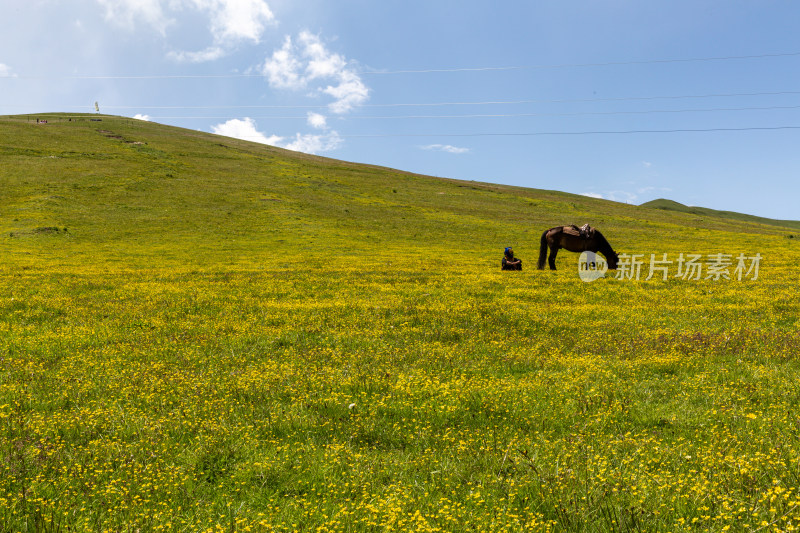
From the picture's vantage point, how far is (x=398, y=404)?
747 centimetres

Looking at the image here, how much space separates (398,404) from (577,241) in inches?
860

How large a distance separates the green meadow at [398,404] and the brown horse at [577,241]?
4.65 meters

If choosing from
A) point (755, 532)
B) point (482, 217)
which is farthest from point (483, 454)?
point (482, 217)

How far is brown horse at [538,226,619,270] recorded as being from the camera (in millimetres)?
26109

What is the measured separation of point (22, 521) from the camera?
4617mm

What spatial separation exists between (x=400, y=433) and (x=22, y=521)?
4437mm

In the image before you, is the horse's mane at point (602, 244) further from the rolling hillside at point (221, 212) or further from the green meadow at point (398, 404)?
the rolling hillside at point (221, 212)

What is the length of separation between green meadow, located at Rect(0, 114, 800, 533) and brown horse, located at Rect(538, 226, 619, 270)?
4650mm

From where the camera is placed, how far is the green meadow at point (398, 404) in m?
4.81

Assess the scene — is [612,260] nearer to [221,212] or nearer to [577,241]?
[577,241]

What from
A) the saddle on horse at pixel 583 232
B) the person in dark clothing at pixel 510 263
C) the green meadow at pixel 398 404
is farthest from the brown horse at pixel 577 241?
the green meadow at pixel 398 404

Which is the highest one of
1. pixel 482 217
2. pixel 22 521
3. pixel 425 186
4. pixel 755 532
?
pixel 425 186

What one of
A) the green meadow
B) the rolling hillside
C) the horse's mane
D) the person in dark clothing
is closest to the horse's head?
the horse's mane

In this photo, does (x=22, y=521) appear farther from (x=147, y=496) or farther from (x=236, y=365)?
(x=236, y=365)
